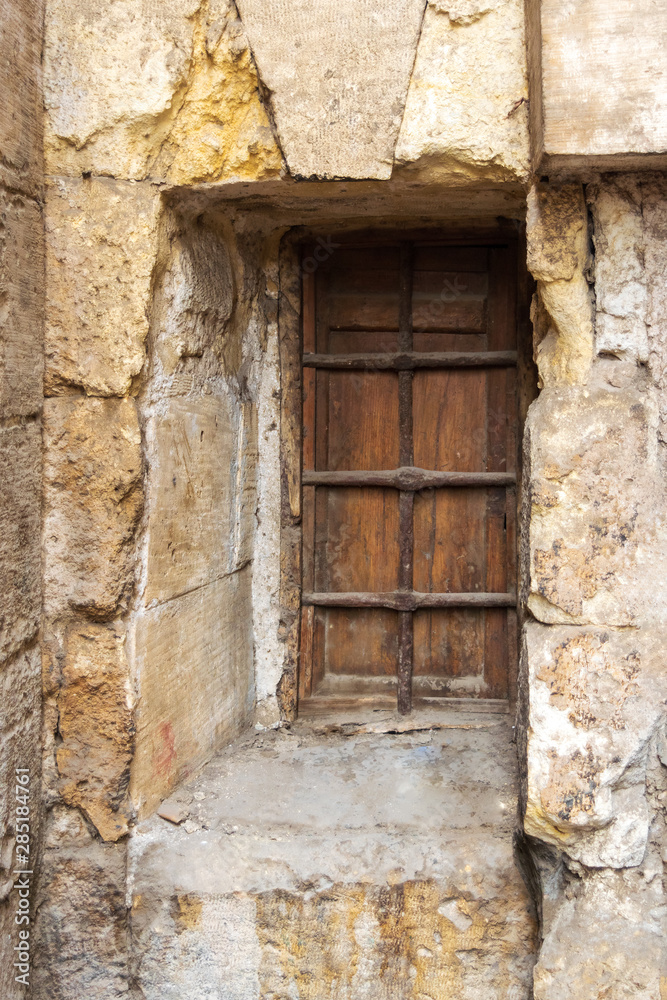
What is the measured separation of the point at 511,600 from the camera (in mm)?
1898

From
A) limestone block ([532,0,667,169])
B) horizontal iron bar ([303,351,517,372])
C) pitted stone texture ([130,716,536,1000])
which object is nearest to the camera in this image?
limestone block ([532,0,667,169])

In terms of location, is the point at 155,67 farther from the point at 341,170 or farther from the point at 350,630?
the point at 350,630

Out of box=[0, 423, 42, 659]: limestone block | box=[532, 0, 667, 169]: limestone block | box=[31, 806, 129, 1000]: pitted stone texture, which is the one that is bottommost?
box=[31, 806, 129, 1000]: pitted stone texture

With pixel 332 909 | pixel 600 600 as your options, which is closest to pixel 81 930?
pixel 332 909

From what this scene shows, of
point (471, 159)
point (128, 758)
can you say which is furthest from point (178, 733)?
point (471, 159)

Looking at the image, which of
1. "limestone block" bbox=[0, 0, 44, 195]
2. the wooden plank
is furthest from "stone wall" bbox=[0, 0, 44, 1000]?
the wooden plank

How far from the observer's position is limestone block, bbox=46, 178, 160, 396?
4.63 feet

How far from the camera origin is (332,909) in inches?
55.6

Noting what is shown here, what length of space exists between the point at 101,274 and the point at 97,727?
0.86 meters

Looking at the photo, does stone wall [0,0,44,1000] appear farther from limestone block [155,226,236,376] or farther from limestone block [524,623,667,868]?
limestone block [524,623,667,868]

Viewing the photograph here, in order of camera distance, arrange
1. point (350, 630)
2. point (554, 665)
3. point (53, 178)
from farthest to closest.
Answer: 1. point (350, 630)
2. point (53, 178)
3. point (554, 665)

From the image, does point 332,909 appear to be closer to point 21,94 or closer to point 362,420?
point 362,420

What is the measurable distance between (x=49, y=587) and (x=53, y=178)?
78 centimetres

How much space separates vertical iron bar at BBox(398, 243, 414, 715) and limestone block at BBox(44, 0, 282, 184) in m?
0.60
